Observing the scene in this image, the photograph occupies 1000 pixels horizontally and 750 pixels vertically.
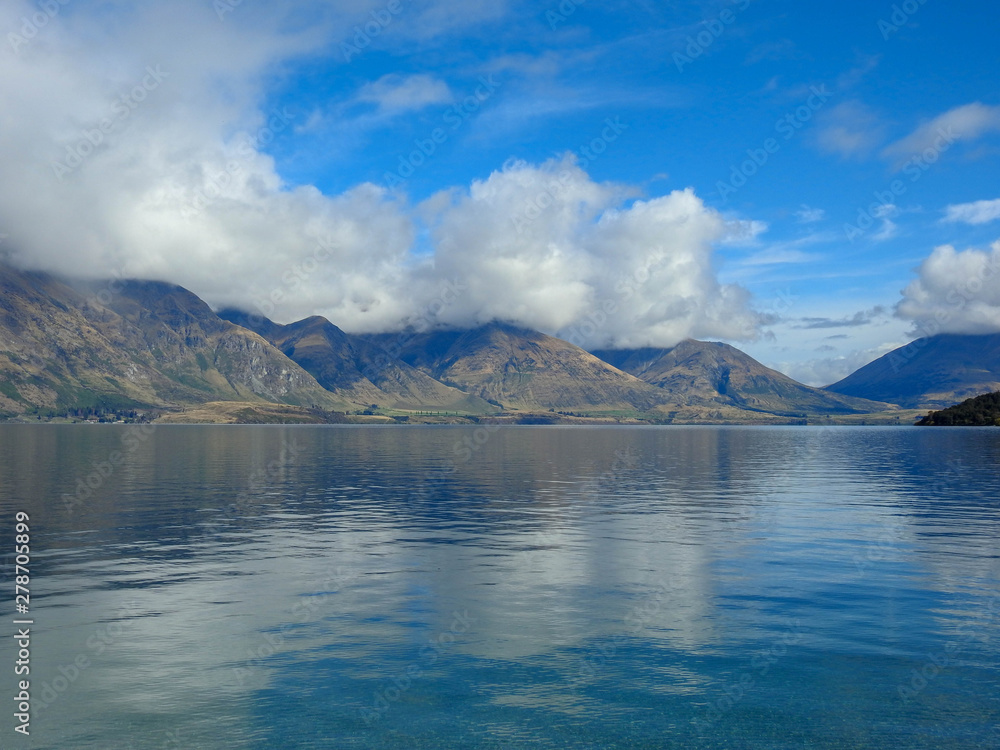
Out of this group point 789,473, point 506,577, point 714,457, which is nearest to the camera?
point 506,577

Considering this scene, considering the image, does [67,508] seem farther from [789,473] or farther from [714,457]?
[714,457]

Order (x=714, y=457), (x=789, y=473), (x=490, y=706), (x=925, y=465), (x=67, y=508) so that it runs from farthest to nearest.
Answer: (x=714, y=457), (x=925, y=465), (x=789, y=473), (x=67, y=508), (x=490, y=706)

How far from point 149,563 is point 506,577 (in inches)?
1033

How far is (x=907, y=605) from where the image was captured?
40.2 metres

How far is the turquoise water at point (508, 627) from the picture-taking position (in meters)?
25.2

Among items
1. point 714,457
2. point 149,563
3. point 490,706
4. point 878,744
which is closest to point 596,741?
point 490,706

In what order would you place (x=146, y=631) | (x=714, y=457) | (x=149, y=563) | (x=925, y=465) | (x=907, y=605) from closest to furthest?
(x=146, y=631)
(x=907, y=605)
(x=149, y=563)
(x=925, y=465)
(x=714, y=457)

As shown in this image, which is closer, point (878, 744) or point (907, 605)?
point (878, 744)

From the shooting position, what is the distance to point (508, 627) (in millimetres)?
35844

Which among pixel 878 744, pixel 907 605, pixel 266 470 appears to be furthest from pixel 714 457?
pixel 878 744

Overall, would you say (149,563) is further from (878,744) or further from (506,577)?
(878,744)

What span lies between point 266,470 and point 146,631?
340 feet

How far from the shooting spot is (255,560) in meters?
52.1

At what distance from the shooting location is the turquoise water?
2517cm
